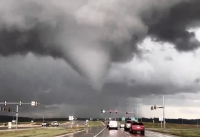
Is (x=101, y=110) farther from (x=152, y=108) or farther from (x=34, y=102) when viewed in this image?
(x=34, y=102)

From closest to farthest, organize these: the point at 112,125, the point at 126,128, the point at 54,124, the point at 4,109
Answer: the point at 4,109, the point at 126,128, the point at 112,125, the point at 54,124

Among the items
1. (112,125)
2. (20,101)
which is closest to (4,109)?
(20,101)

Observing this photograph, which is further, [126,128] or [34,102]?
[126,128]

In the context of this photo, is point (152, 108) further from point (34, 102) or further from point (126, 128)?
point (34, 102)

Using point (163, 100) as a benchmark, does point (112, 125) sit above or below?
below

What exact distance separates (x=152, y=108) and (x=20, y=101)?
3815cm

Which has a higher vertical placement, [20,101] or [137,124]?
[20,101]

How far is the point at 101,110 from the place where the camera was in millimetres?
116250

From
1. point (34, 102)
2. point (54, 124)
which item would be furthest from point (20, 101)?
point (54, 124)

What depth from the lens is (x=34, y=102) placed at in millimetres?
59156

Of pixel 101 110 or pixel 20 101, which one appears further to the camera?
pixel 101 110

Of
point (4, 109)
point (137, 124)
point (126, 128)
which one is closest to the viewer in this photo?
point (137, 124)

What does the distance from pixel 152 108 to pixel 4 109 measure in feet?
136

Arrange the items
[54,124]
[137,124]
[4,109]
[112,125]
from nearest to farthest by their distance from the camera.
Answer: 1. [137,124]
2. [4,109]
3. [112,125]
4. [54,124]
